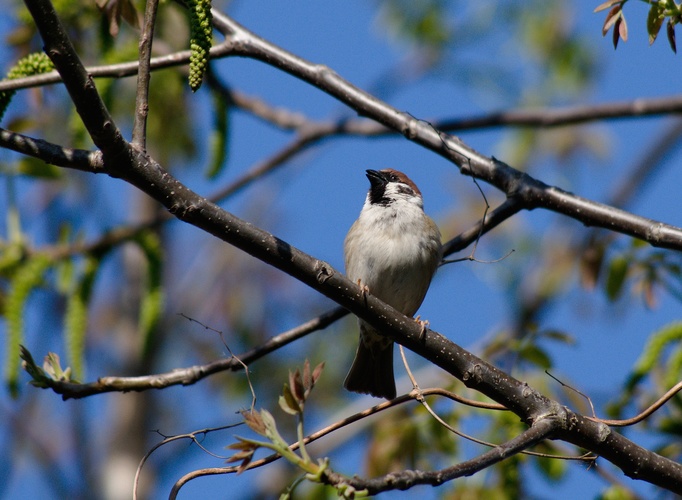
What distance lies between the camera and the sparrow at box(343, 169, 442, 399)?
14.7 ft

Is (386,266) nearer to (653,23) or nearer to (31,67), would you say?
(31,67)

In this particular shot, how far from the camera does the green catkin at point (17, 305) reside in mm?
3279

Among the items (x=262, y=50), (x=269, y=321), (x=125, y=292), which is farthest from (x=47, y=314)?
(x=262, y=50)

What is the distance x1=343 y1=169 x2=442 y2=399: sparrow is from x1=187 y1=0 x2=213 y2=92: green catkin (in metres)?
2.36

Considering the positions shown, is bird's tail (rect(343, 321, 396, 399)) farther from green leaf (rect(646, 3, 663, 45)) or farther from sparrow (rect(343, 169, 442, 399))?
green leaf (rect(646, 3, 663, 45))

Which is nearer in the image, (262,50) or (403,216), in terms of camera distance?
(262,50)

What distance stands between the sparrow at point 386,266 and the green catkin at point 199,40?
2365mm

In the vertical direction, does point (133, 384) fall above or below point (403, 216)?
below

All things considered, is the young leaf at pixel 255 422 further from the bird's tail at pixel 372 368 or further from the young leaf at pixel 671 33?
the bird's tail at pixel 372 368

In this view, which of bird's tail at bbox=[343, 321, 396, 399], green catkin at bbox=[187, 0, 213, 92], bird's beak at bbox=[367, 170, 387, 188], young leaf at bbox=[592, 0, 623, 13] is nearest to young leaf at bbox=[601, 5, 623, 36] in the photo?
young leaf at bbox=[592, 0, 623, 13]

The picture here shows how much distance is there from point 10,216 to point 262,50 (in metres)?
1.52

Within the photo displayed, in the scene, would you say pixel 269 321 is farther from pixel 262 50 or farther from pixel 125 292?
pixel 262 50

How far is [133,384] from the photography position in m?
2.68

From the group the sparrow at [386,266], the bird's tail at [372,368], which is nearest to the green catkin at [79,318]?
the sparrow at [386,266]
